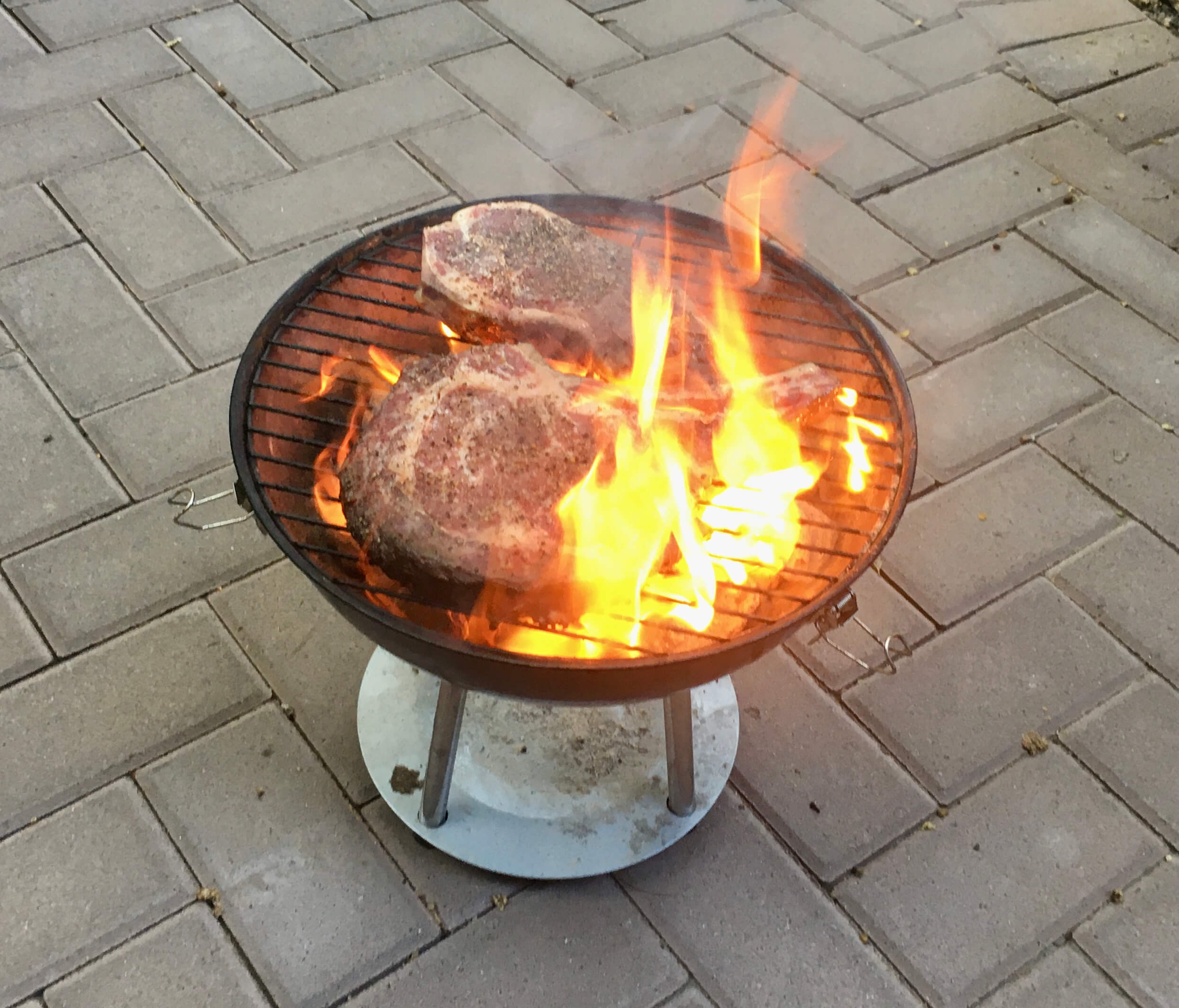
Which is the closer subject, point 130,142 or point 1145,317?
point 1145,317

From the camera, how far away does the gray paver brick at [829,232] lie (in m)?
3.42

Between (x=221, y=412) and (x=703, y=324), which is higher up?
(x=703, y=324)

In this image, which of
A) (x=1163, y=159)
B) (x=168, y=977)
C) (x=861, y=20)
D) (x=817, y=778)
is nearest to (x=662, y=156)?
(x=861, y=20)

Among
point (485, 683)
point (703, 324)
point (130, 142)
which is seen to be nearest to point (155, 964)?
point (485, 683)

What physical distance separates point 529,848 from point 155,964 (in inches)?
28.0

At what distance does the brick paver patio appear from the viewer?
2.08m

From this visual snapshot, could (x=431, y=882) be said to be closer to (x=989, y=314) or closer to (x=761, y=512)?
(x=761, y=512)

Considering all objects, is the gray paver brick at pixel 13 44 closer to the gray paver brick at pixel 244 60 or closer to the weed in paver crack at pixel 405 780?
the gray paver brick at pixel 244 60

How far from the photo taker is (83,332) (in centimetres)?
304

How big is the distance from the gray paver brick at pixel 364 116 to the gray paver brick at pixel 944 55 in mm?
1660

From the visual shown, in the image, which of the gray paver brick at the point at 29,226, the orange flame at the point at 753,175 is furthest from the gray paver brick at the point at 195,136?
the orange flame at the point at 753,175

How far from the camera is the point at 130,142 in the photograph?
3572mm

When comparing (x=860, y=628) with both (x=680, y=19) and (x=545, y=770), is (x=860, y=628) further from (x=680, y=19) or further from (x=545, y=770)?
(x=680, y=19)

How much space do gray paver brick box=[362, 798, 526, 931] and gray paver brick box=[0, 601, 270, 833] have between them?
0.45 meters
